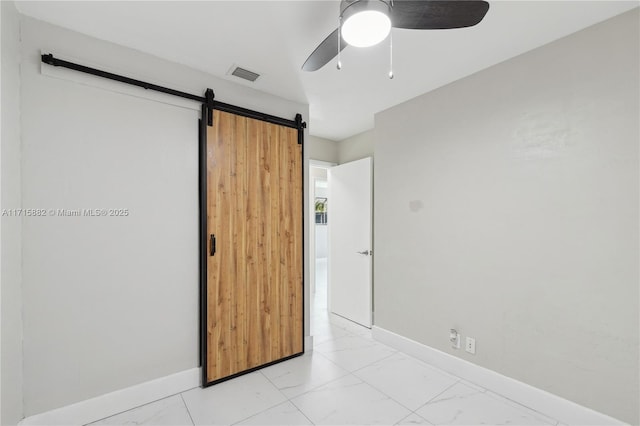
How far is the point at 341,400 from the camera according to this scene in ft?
7.18

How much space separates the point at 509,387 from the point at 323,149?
11.3 feet

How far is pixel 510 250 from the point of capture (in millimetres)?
2244

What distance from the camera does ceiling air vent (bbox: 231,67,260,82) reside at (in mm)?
2408

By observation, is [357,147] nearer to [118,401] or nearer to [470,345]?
[470,345]

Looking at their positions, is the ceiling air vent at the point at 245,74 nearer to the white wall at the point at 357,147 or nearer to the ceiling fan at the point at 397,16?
the ceiling fan at the point at 397,16

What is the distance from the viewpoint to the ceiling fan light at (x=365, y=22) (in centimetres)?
126

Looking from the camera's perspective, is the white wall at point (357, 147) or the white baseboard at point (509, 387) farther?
the white wall at point (357, 147)

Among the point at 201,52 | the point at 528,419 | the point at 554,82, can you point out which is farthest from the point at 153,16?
the point at 528,419

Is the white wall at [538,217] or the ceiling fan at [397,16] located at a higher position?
the ceiling fan at [397,16]

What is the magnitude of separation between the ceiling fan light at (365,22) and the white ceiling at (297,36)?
0.43m

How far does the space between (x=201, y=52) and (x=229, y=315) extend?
2.07 m

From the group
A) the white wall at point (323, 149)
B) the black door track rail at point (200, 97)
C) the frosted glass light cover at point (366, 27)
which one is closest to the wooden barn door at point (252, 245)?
the black door track rail at point (200, 97)

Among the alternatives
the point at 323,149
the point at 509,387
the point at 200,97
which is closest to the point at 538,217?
the point at 509,387

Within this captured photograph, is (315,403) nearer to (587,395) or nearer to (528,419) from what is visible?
(528,419)
